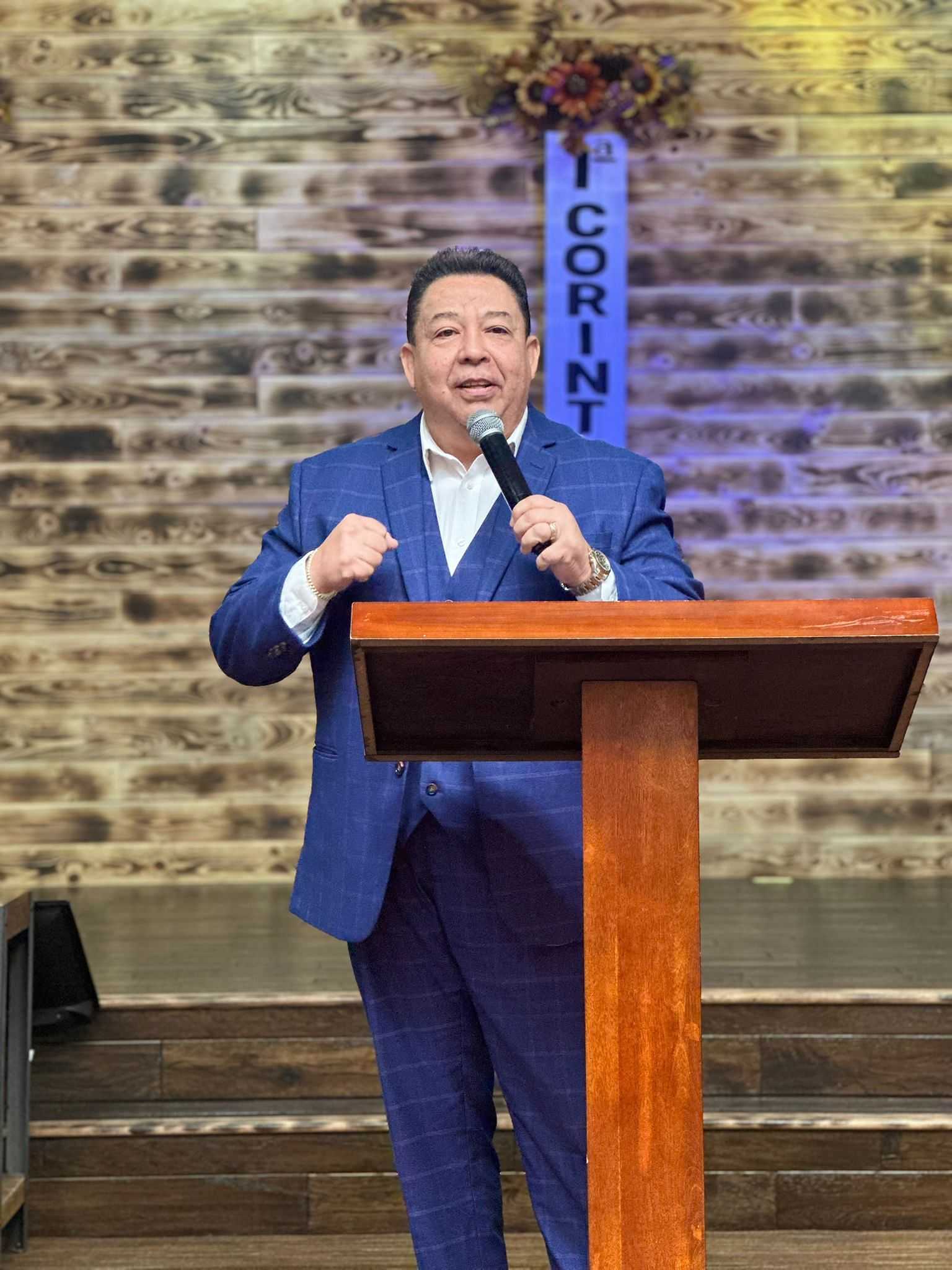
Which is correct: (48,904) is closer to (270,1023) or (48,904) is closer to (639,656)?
(270,1023)

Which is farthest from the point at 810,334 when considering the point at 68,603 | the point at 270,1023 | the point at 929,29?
the point at 270,1023

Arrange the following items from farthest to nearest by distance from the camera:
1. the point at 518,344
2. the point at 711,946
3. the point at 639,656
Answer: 1. the point at 711,946
2. the point at 518,344
3. the point at 639,656

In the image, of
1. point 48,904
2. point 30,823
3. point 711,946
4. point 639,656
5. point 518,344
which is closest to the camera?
point 639,656

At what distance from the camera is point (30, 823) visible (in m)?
4.82

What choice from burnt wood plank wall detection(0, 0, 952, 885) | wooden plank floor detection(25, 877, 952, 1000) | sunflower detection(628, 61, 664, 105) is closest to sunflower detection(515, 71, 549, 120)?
burnt wood plank wall detection(0, 0, 952, 885)

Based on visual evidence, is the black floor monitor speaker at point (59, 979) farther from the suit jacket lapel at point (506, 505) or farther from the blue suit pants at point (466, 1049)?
the suit jacket lapel at point (506, 505)

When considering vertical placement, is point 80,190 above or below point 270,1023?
above

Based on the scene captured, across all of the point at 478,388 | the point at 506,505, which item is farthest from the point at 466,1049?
the point at 478,388

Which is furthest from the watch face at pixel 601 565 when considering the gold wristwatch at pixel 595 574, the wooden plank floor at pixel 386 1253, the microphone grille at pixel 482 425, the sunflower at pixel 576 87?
the sunflower at pixel 576 87

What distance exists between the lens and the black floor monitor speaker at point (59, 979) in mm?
2973

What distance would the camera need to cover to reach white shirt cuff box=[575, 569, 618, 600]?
1535mm

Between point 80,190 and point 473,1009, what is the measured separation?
3.72 m

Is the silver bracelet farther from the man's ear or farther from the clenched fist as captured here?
the man's ear

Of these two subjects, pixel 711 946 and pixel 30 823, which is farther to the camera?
pixel 30 823
